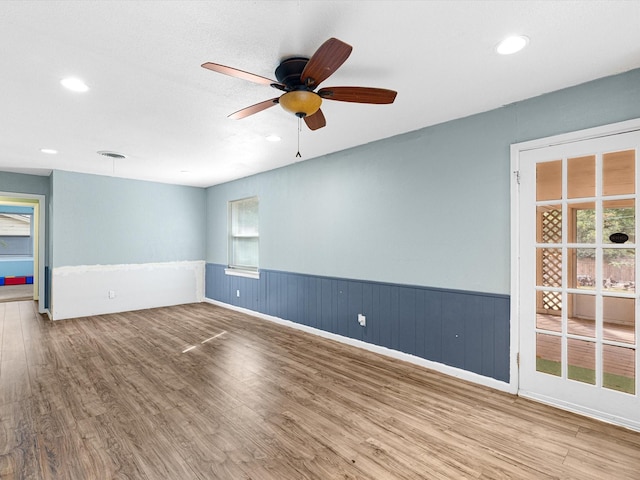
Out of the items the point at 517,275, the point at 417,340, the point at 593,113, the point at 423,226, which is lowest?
the point at 417,340

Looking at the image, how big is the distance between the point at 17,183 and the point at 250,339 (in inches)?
205

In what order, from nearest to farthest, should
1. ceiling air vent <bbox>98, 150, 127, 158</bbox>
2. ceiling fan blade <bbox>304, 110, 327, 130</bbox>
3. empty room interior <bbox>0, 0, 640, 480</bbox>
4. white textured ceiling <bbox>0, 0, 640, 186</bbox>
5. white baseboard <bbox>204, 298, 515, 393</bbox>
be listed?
white textured ceiling <bbox>0, 0, 640, 186</bbox> < empty room interior <bbox>0, 0, 640, 480</bbox> < ceiling fan blade <bbox>304, 110, 327, 130</bbox> < white baseboard <bbox>204, 298, 515, 393</bbox> < ceiling air vent <bbox>98, 150, 127, 158</bbox>

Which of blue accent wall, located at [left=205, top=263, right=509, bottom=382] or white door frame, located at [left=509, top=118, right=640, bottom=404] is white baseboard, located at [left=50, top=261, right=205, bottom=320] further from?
white door frame, located at [left=509, top=118, right=640, bottom=404]

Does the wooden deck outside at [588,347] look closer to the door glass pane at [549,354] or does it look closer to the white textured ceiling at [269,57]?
the door glass pane at [549,354]

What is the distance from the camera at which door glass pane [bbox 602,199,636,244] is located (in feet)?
7.52

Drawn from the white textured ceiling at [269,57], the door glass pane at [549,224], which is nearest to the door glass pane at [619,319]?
the door glass pane at [549,224]

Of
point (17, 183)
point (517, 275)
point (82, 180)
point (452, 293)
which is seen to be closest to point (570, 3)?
point (517, 275)


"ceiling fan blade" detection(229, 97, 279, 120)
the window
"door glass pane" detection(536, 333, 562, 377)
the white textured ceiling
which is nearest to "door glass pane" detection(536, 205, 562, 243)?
"door glass pane" detection(536, 333, 562, 377)

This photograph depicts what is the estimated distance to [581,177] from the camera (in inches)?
99.2

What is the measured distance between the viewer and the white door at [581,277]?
7.57 ft

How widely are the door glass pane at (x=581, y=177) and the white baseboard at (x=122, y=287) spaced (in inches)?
255

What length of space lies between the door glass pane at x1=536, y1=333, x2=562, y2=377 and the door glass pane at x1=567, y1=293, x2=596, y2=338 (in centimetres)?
16

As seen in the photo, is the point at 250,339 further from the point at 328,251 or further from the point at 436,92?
the point at 436,92

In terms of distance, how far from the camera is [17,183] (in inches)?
228
